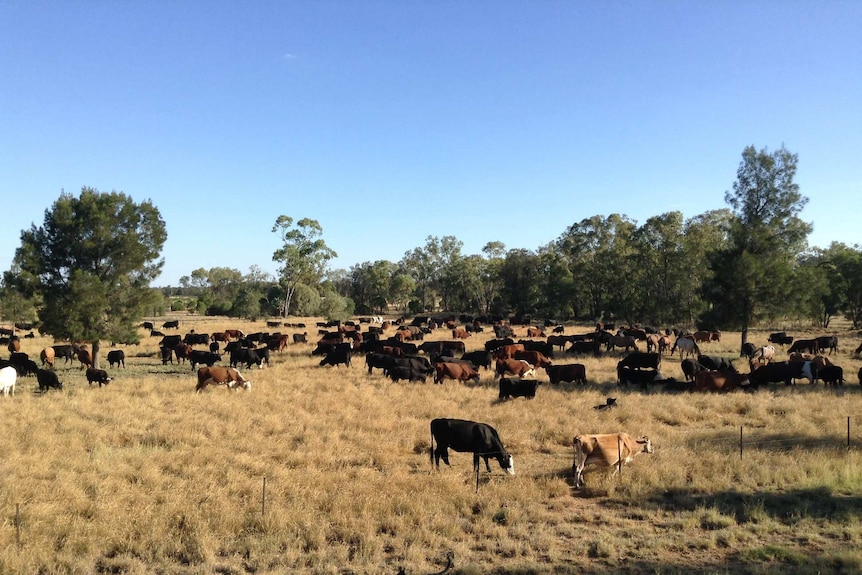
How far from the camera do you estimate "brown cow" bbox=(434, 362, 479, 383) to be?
2212 cm

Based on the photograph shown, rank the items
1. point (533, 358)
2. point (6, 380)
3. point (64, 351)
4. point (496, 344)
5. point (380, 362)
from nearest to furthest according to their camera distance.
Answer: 1. point (6, 380)
2. point (380, 362)
3. point (533, 358)
4. point (64, 351)
5. point (496, 344)

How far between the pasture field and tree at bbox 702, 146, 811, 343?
16.6m

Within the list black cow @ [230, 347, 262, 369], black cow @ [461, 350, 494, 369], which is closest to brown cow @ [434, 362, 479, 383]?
black cow @ [461, 350, 494, 369]

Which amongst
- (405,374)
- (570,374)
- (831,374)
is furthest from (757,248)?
(405,374)

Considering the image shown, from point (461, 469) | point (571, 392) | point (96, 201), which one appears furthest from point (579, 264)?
point (461, 469)

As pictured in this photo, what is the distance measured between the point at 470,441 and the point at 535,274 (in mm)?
71436

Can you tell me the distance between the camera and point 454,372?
73.4ft

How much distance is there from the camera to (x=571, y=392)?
64.1 feet

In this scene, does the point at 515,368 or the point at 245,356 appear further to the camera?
the point at 245,356

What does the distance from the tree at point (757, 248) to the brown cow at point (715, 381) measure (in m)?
14.0

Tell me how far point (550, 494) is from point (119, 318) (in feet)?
79.2

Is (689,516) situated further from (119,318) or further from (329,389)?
(119,318)

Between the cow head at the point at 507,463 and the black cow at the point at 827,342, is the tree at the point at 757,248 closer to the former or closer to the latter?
the black cow at the point at 827,342

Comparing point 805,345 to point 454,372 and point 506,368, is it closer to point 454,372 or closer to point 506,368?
point 506,368
